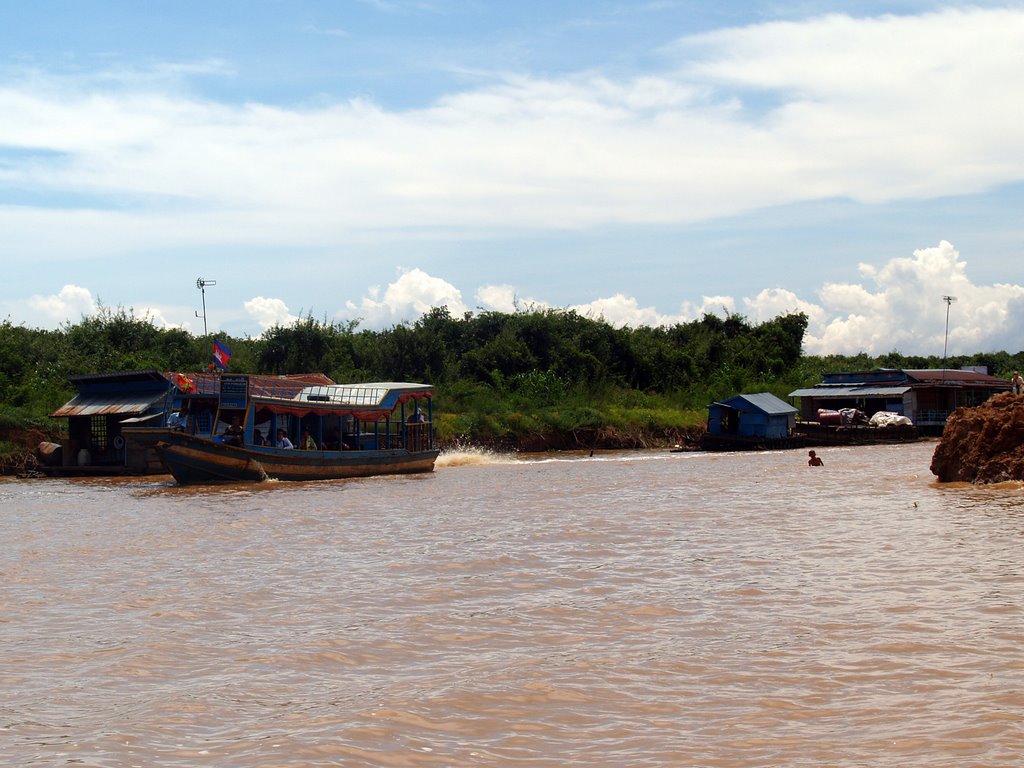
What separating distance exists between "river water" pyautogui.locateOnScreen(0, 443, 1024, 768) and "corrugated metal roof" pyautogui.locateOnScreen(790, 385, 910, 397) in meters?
32.0

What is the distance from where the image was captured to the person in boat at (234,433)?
1030 inches

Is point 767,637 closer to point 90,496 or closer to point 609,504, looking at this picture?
point 609,504

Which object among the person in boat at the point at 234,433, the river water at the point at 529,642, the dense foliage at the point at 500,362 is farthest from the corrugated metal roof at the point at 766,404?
the river water at the point at 529,642

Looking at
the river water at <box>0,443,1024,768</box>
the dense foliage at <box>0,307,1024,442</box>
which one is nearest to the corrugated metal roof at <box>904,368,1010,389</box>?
the dense foliage at <box>0,307,1024,442</box>

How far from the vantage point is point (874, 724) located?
17.6ft

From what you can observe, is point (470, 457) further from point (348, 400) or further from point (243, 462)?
point (243, 462)

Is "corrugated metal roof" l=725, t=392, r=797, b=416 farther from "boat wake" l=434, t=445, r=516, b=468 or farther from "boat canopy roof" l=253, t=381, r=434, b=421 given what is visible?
"boat canopy roof" l=253, t=381, r=434, b=421

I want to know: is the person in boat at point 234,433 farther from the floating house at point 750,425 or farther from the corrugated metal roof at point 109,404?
the floating house at point 750,425

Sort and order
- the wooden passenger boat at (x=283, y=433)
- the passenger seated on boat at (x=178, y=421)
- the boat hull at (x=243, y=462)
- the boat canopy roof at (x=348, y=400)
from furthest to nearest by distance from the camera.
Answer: the passenger seated on boat at (x=178, y=421), the boat canopy roof at (x=348, y=400), the wooden passenger boat at (x=283, y=433), the boat hull at (x=243, y=462)

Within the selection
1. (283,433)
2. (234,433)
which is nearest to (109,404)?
(234,433)

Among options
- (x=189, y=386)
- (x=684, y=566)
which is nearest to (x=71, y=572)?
(x=684, y=566)

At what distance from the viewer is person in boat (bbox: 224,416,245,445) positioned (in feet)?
85.8

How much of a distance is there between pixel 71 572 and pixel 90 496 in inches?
499

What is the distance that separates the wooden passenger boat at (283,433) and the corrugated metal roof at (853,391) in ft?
76.7
